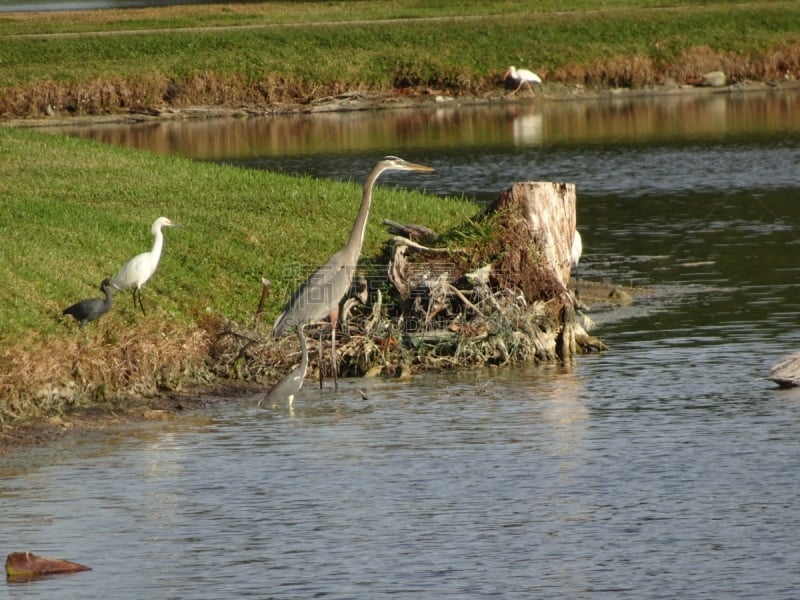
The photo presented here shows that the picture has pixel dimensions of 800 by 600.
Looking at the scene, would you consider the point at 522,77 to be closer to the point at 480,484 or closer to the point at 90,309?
the point at 90,309

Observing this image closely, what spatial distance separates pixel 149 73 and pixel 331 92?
23.6ft

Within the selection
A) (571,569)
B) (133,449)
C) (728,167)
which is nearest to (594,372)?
(133,449)

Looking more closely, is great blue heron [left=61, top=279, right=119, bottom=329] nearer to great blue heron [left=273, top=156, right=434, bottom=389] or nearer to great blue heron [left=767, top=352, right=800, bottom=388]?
great blue heron [left=273, top=156, right=434, bottom=389]

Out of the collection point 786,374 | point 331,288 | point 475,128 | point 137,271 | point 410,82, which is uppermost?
point 137,271

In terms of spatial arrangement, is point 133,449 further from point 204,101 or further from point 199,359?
point 204,101

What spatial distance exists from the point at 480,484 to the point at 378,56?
52.5 meters

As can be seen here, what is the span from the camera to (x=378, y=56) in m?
65.9

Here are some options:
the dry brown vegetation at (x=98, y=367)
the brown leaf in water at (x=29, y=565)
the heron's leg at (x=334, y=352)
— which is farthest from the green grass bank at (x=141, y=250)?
the brown leaf in water at (x=29, y=565)

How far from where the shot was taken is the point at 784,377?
18172 millimetres

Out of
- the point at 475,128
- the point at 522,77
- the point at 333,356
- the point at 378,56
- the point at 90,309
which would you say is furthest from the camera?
the point at 378,56

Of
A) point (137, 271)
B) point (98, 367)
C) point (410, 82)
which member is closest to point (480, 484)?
point (98, 367)

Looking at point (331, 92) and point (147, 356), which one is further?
point (331, 92)

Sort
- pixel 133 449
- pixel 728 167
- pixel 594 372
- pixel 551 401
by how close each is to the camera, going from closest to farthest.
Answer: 1. pixel 133 449
2. pixel 551 401
3. pixel 594 372
4. pixel 728 167

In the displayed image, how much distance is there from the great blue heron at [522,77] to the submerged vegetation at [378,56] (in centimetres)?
129
